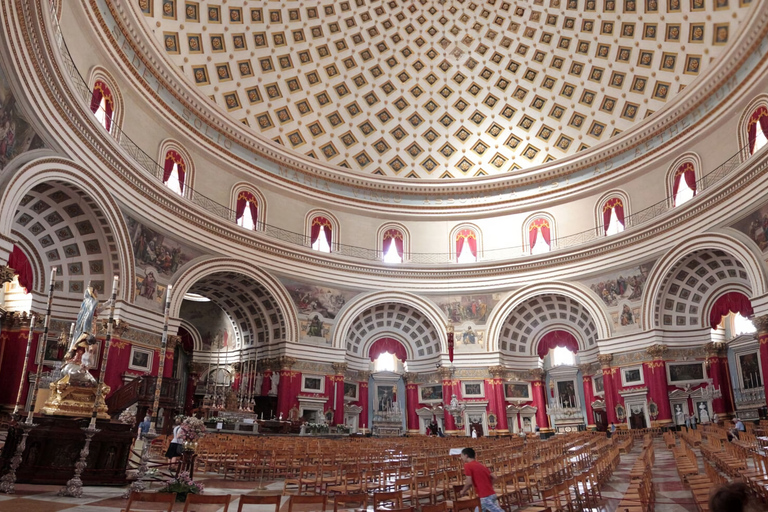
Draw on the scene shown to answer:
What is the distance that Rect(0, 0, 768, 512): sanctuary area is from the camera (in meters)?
20.0

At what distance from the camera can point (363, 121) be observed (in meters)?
36.4

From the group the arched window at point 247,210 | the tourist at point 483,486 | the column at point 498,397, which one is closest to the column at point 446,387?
the column at point 498,397

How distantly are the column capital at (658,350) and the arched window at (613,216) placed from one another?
21.3 feet

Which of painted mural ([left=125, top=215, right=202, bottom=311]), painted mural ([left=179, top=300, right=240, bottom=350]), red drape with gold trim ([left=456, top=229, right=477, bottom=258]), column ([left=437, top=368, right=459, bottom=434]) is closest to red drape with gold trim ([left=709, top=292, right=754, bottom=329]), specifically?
red drape with gold trim ([left=456, top=229, right=477, bottom=258])

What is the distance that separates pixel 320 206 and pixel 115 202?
14.4 metres

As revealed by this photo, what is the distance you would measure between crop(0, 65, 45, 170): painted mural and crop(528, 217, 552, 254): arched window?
26.6m

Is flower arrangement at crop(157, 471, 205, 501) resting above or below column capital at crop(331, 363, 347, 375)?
below

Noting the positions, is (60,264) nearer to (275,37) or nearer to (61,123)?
(61,123)

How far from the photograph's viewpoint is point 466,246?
3588 centimetres

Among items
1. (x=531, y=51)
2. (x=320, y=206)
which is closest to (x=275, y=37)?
(x=320, y=206)

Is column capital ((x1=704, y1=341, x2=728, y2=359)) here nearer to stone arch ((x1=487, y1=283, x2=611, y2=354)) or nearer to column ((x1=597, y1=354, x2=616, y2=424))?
column ((x1=597, y1=354, x2=616, y2=424))

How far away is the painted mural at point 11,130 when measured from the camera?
548 inches

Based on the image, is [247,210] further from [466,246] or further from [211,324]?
[466,246]

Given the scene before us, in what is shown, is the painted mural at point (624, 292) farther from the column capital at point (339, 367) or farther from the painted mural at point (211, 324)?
the painted mural at point (211, 324)
